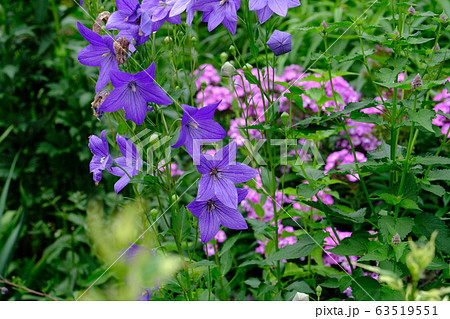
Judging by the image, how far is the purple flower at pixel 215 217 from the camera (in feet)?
3.75

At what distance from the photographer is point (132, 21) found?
1041mm

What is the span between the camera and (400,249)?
101cm

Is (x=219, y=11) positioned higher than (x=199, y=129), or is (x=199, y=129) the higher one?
(x=219, y=11)

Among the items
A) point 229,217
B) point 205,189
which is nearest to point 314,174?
point 229,217

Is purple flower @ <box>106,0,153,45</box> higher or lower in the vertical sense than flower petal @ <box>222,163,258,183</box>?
higher

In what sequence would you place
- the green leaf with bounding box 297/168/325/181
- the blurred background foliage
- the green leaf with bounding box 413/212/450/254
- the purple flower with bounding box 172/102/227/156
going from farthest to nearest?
the blurred background foliage
the green leaf with bounding box 297/168/325/181
the green leaf with bounding box 413/212/450/254
the purple flower with bounding box 172/102/227/156

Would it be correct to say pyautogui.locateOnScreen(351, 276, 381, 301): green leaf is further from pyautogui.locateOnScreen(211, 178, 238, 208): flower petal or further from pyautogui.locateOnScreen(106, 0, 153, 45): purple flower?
pyautogui.locateOnScreen(106, 0, 153, 45): purple flower

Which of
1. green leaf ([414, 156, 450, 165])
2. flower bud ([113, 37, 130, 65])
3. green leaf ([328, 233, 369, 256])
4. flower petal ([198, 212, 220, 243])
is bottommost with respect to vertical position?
green leaf ([328, 233, 369, 256])

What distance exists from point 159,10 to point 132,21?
0.08 meters

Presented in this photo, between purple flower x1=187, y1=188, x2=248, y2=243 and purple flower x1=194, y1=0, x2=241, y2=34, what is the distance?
1.27 feet

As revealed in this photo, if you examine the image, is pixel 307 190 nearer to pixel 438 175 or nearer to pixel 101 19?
pixel 438 175

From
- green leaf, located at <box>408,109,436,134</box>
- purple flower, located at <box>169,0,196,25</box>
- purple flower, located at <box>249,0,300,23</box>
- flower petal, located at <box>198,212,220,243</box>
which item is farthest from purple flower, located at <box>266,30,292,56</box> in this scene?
flower petal, located at <box>198,212,220,243</box>

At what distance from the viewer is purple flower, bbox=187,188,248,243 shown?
3.75 ft

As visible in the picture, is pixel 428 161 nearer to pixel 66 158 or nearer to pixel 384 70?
pixel 384 70
